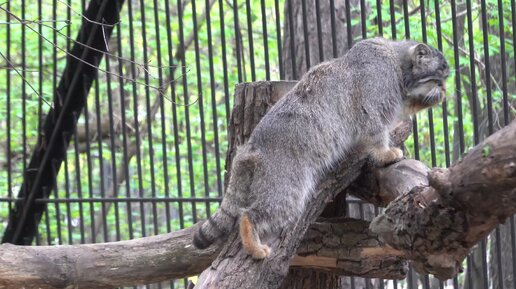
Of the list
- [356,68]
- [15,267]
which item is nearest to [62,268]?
[15,267]

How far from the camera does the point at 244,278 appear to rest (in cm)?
403

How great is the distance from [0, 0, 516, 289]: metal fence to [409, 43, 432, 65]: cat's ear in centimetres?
46

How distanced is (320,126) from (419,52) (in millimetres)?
834

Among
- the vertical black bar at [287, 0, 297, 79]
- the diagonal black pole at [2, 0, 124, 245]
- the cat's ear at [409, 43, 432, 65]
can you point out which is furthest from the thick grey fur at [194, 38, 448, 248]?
the diagonal black pole at [2, 0, 124, 245]

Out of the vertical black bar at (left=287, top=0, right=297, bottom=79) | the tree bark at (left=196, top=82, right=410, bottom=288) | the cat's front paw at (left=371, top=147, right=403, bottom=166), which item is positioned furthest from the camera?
the vertical black bar at (left=287, top=0, right=297, bottom=79)

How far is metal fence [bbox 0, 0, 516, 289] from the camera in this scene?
566cm

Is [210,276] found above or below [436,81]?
below

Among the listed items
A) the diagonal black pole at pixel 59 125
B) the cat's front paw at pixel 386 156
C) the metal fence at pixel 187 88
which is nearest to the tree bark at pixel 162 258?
the cat's front paw at pixel 386 156

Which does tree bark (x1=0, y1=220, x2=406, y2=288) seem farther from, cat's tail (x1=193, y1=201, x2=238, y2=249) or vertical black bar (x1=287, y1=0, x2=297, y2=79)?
vertical black bar (x1=287, y1=0, x2=297, y2=79)

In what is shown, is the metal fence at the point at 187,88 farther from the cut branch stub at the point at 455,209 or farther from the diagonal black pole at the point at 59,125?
the cut branch stub at the point at 455,209

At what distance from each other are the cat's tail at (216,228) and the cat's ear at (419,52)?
145 centimetres

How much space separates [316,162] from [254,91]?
61 cm

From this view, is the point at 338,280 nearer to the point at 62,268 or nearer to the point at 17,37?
the point at 62,268

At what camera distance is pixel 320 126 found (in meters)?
4.65
